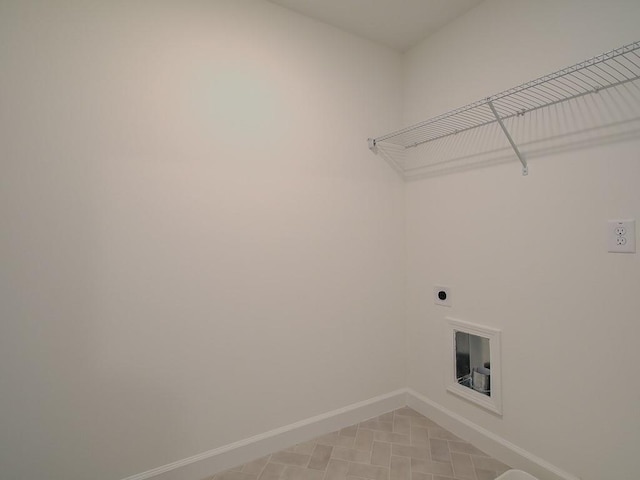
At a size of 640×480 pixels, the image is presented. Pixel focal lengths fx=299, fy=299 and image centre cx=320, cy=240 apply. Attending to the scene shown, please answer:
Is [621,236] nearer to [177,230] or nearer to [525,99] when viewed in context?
[525,99]

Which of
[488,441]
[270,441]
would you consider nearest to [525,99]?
[488,441]

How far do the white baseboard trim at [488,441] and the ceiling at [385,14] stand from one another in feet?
7.90

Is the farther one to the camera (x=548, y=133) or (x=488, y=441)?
(x=488, y=441)

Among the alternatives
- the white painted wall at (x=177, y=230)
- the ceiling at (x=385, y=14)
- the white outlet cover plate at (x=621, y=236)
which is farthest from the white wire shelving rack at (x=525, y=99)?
the ceiling at (x=385, y=14)

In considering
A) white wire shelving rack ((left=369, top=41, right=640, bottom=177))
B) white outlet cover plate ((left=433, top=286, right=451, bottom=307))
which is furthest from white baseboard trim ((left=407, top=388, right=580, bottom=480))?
→ white wire shelving rack ((left=369, top=41, right=640, bottom=177))

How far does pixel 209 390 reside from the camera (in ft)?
4.98

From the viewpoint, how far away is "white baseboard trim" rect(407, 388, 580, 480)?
1.40m

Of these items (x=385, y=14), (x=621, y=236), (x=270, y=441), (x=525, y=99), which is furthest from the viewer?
(x=385, y=14)

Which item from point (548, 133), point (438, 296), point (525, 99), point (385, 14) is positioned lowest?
point (438, 296)

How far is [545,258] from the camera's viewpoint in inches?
55.8

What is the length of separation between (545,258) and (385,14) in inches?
64.6

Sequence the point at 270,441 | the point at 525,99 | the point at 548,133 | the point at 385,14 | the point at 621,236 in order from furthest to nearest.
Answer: the point at 385,14, the point at 270,441, the point at 525,99, the point at 548,133, the point at 621,236

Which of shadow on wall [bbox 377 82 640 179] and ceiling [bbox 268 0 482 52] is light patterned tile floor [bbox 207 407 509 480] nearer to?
shadow on wall [bbox 377 82 640 179]

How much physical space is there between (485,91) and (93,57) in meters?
1.94
